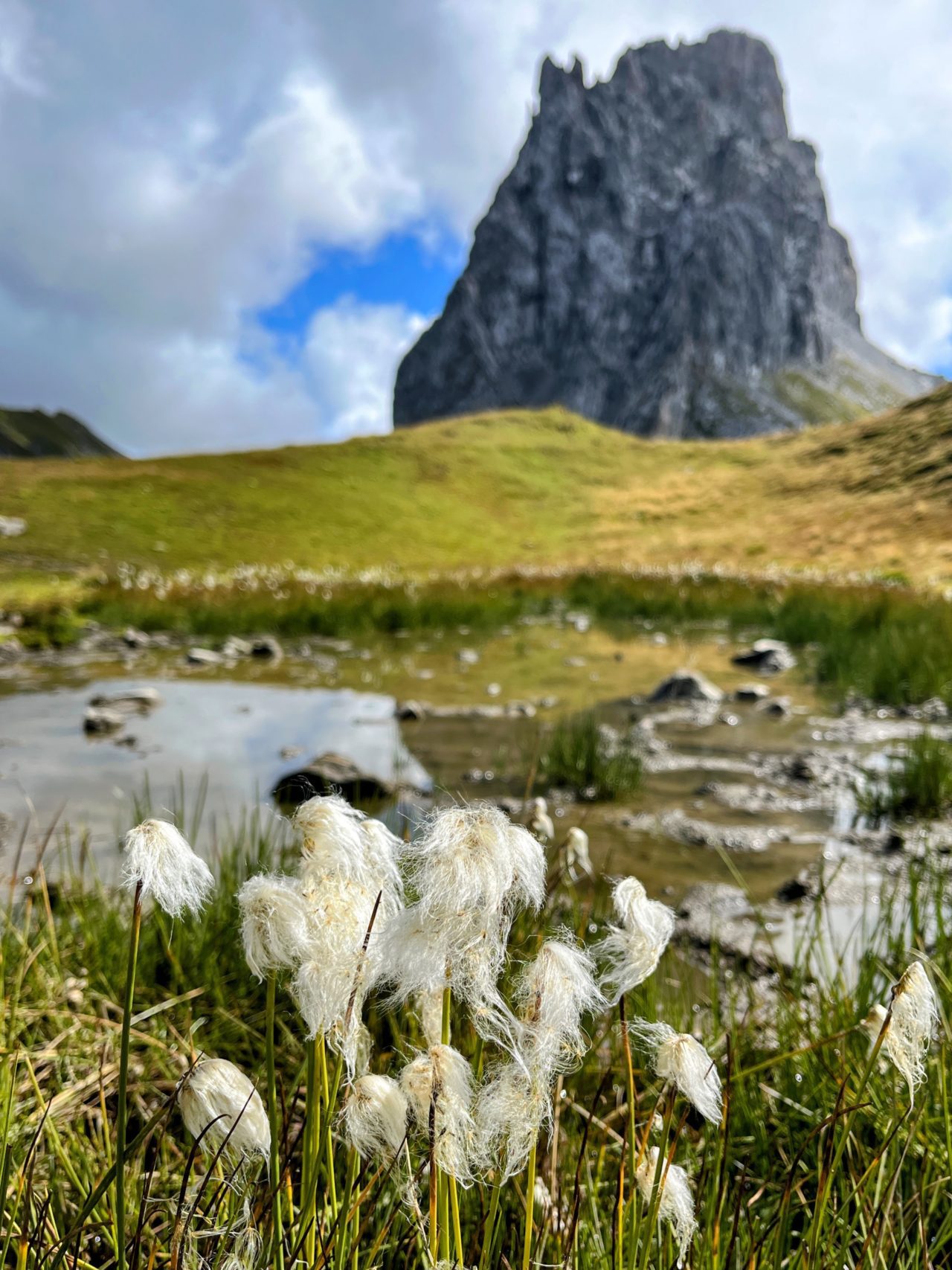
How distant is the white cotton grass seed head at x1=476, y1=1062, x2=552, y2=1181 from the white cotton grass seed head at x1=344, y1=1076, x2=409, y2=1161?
0.34 ft

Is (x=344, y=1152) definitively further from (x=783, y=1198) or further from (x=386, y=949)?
(x=386, y=949)

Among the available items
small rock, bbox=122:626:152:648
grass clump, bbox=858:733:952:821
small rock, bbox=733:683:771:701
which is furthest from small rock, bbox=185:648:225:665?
grass clump, bbox=858:733:952:821

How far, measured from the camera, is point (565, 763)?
6.54 metres

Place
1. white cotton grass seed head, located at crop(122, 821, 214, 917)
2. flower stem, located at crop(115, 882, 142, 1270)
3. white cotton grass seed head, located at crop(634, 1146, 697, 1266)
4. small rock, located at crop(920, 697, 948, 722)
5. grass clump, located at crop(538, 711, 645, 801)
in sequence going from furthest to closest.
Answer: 1. small rock, located at crop(920, 697, 948, 722)
2. grass clump, located at crop(538, 711, 645, 801)
3. white cotton grass seed head, located at crop(634, 1146, 697, 1266)
4. white cotton grass seed head, located at crop(122, 821, 214, 917)
5. flower stem, located at crop(115, 882, 142, 1270)

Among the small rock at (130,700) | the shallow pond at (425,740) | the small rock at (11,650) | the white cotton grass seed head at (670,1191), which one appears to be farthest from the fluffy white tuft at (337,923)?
the small rock at (11,650)

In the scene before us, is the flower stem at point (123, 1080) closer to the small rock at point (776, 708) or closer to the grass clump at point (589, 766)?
the grass clump at point (589, 766)

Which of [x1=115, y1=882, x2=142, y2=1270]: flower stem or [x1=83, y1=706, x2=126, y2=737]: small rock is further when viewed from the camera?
[x1=83, y1=706, x2=126, y2=737]: small rock

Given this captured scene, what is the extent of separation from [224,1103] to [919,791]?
18.9 ft

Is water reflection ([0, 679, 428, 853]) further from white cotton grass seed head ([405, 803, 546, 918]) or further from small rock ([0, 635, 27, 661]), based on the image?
white cotton grass seed head ([405, 803, 546, 918])

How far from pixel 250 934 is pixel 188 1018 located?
7.16ft

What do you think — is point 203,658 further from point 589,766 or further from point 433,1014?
point 433,1014

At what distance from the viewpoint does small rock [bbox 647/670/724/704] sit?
31.6 ft

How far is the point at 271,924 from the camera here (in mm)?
910

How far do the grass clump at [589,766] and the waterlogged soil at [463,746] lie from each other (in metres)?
0.15
